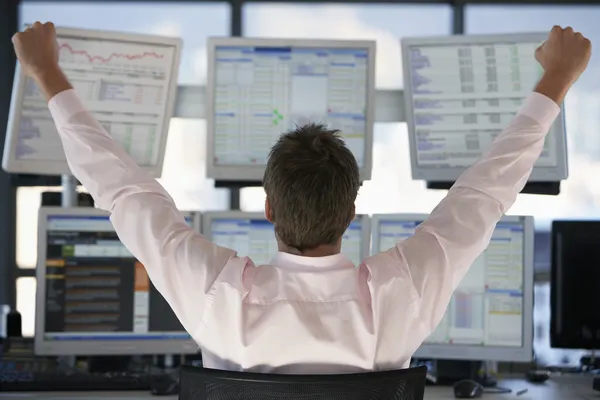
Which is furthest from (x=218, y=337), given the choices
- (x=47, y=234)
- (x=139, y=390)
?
(x=47, y=234)

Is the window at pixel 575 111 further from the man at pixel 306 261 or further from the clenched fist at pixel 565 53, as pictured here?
the man at pixel 306 261

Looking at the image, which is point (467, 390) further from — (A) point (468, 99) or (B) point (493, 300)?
(A) point (468, 99)

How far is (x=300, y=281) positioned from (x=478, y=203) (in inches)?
12.7

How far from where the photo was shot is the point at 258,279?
46.9 inches

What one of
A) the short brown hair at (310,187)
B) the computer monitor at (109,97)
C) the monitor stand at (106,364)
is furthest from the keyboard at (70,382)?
the short brown hair at (310,187)

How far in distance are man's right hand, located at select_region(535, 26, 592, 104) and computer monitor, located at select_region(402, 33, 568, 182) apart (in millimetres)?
1073

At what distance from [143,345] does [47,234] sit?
1.47ft

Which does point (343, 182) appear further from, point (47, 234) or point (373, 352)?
point (47, 234)

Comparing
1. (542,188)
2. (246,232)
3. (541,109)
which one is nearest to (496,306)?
(542,188)

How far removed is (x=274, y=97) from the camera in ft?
8.14

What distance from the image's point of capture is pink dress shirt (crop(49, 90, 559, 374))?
1165mm

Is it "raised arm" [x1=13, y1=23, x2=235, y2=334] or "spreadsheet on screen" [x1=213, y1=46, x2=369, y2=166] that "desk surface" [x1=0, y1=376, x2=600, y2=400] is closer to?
"spreadsheet on screen" [x1=213, y1=46, x2=369, y2=166]

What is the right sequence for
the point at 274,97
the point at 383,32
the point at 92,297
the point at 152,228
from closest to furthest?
1. the point at 152,228
2. the point at 92,297
3. the point at 274,97
4. the point at 383,32

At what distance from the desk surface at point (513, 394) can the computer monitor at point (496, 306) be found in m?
0.11
